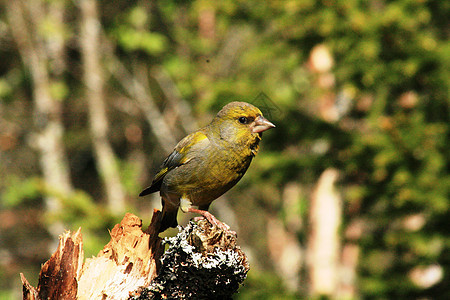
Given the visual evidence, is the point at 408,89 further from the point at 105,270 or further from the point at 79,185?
the point at 79,185

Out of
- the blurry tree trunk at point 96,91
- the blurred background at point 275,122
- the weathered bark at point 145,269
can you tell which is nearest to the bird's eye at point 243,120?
the blurred background at point 275,122

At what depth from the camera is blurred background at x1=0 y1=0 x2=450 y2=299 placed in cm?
566

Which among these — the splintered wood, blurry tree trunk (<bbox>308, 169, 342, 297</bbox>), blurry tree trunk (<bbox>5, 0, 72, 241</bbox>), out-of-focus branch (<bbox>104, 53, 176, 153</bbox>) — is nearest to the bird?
the splintered wood

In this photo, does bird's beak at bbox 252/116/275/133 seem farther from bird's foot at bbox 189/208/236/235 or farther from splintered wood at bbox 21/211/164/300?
splintered wood at bbox 21/211/164/300

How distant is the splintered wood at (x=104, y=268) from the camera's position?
2963 mm

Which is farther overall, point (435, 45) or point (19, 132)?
point (19, 132)

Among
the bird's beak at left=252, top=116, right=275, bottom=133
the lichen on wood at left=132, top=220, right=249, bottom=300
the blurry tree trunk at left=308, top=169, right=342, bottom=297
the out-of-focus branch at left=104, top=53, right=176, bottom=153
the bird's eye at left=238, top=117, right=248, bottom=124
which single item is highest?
the out-of-focus branch at left=104, top=53, right=176, bottom=153

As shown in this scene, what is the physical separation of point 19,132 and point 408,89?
12470 mm

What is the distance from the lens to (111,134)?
18.5 metres

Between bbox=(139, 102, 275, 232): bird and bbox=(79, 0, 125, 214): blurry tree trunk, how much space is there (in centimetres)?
1118

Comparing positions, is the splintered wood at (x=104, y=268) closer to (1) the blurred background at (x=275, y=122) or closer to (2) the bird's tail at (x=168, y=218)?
(2) the bird's tail at (x=168, y=218)

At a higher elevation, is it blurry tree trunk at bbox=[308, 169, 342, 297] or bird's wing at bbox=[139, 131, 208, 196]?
blurry tree trunk at bbox=[308, 169, 342, 297]

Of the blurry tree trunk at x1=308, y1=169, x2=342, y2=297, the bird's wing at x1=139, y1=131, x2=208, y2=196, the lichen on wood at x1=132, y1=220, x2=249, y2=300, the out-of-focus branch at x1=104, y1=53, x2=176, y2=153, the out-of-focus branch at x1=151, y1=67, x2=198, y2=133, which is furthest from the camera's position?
the out-of-focus branch at x1=151, y1=67, x2=198, y2=133

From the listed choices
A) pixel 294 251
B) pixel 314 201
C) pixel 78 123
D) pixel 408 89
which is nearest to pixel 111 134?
pixel 78 123
